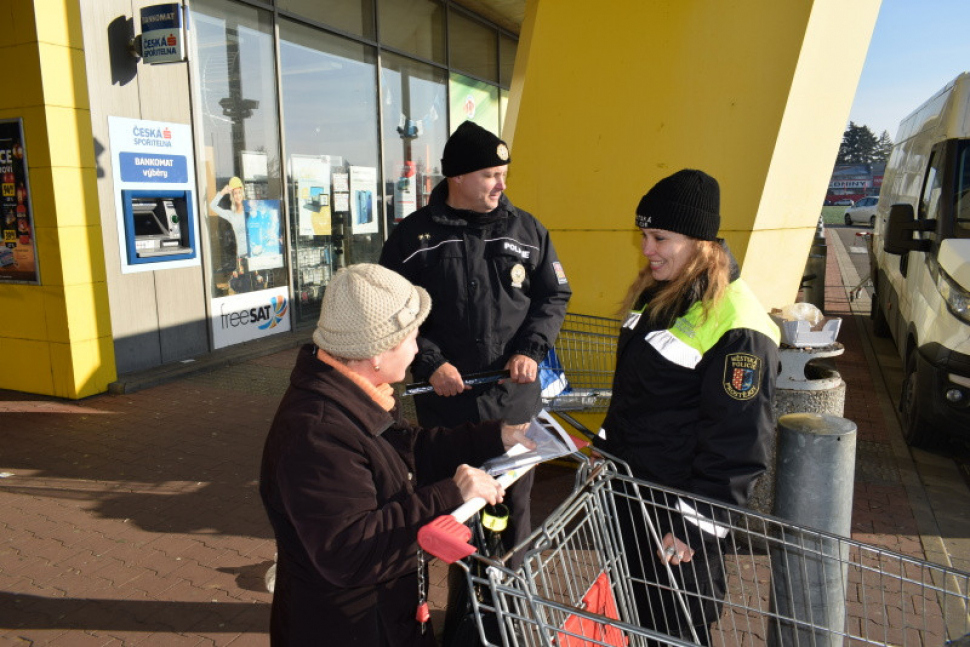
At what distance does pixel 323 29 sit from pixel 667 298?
29.8 feet

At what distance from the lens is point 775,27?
4.77 m

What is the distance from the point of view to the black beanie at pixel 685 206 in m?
2.46

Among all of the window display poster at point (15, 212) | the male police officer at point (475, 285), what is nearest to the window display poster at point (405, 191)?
the window display poster at point (15, 212)

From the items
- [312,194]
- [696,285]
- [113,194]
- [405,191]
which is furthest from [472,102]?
[696,285]

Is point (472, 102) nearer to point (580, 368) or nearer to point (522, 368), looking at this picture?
point (580, 368)

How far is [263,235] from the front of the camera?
9.39 metres

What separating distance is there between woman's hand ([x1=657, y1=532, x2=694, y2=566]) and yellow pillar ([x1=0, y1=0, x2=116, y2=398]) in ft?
21.1

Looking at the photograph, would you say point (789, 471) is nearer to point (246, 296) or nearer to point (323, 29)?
point (246, 296)

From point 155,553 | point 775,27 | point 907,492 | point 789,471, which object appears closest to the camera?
point 789,471

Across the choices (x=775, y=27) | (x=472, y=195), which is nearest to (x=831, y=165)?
(x=775, y=27)

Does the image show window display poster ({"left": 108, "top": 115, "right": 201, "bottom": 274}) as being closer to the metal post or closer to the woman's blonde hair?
the woman's blonde hair

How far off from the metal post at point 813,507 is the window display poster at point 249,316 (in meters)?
7.38

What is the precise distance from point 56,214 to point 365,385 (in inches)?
239

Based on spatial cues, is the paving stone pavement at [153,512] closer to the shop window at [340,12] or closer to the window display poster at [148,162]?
the window display poster at [148,162]
